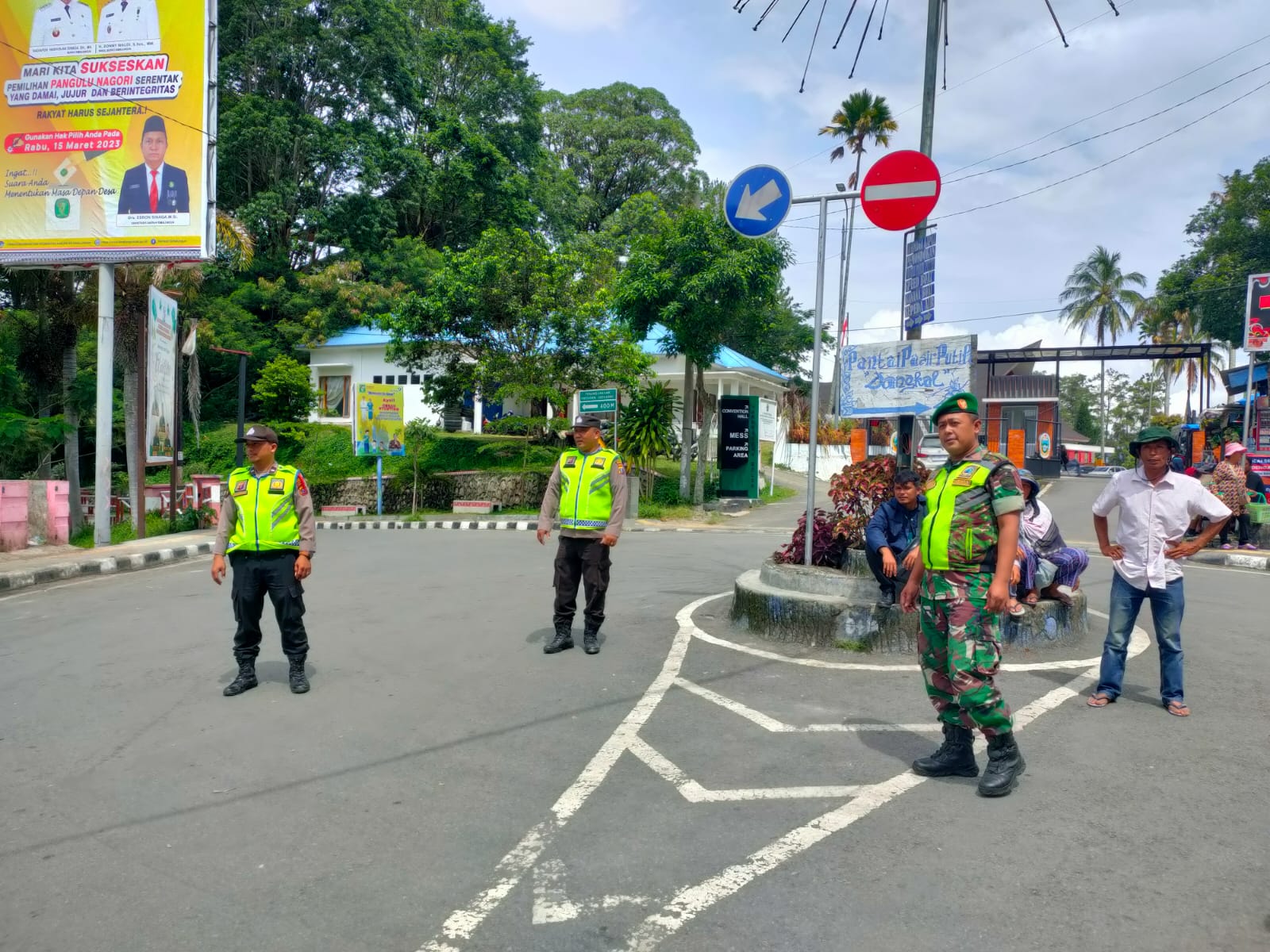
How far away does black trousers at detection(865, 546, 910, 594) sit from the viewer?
6266 millimetres

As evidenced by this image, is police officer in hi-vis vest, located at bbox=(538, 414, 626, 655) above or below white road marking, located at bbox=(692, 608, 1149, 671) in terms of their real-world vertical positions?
above

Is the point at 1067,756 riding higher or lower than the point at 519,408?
lower

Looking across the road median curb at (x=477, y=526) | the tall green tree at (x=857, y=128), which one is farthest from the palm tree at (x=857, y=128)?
the road median curb at (x=477, y=526)

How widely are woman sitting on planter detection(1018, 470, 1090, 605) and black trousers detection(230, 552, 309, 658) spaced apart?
5.04 m

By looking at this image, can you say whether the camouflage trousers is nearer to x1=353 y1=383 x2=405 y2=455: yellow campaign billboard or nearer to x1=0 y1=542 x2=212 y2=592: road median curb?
x1=0 y1=542 x2=212 y2=592: road median curb

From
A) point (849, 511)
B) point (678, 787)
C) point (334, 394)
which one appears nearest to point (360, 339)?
point (334, 394)

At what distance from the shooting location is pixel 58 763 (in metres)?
4.38

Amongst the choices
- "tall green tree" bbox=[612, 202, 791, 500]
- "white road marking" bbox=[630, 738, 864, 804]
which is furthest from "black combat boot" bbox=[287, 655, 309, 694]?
"tall green tree" bbox=[612, 202, 791, 500]

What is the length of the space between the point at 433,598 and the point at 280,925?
20.5ft

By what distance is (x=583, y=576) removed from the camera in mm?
6656

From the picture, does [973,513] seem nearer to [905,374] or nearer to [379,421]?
[905,374]

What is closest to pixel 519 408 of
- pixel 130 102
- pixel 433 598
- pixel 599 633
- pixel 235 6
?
pixel 235 6

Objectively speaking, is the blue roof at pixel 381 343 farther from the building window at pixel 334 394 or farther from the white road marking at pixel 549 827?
the white road marking at pixel 549 827

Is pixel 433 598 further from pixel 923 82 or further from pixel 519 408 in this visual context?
pixel 519 408
